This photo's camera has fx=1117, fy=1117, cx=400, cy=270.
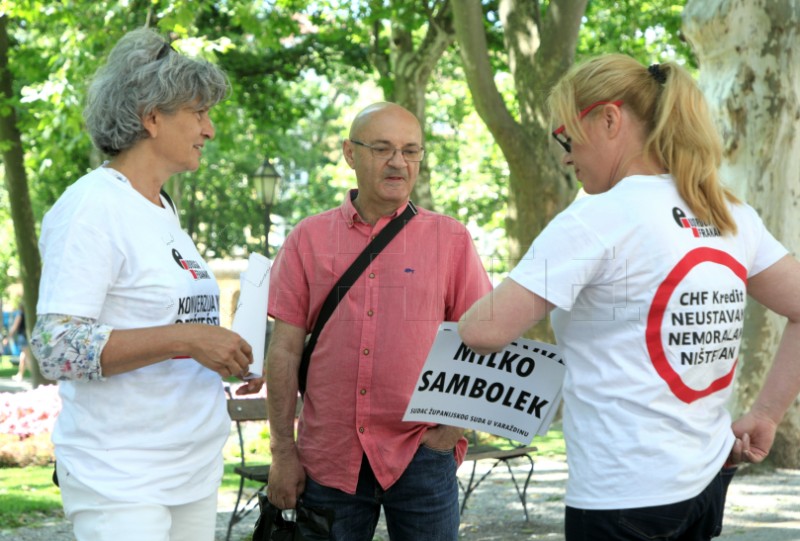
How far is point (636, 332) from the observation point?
2.63m

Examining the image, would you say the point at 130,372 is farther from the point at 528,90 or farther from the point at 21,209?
the point at 21,209

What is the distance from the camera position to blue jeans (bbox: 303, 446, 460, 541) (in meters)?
3.95

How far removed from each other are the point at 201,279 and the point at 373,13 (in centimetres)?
1585

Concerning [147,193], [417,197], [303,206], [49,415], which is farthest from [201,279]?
[303,206]

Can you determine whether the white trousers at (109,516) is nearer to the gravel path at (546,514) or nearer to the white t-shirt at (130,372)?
the white t-shirt at (130,372)

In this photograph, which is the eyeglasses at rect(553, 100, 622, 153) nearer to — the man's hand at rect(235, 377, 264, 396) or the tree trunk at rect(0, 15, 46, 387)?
the man's hand at rect(235, 377, 264, 396)

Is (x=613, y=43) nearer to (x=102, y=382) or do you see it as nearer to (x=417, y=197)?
(x=417, y=197)

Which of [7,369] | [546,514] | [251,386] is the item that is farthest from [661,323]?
[7,369]

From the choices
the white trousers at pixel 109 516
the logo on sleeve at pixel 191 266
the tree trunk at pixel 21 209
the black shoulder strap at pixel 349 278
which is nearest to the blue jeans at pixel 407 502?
the black shoulder strap at pixel 349 278

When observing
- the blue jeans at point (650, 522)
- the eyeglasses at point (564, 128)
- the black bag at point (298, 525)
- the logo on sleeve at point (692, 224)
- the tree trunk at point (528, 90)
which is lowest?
the black bag at point (298, 525)

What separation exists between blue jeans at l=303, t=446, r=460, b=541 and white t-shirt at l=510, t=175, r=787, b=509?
1.30 m

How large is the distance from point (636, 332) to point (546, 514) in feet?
21.5

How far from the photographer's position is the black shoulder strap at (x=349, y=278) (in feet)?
13.3

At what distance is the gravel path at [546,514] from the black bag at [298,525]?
4052 millimetres
